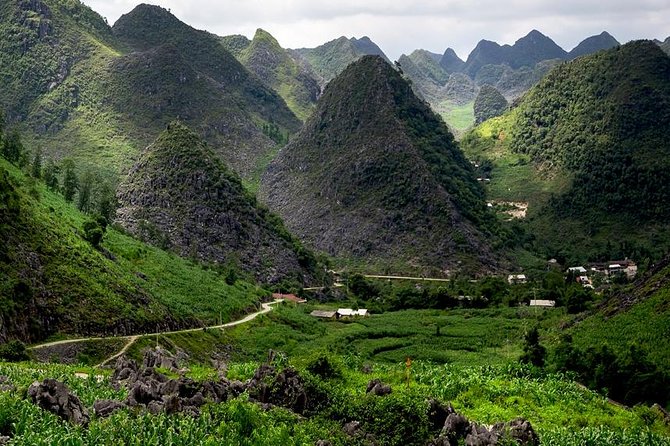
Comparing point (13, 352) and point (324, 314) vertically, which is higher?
point (13, 352)

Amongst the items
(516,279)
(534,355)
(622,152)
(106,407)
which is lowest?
(516,279)

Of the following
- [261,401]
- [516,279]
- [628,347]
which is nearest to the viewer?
[261,401]

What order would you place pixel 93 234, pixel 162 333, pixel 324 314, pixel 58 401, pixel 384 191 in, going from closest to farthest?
pixel 58 401 → pixel 162 333 → pixel 93 234 → pixel 324 314 → pixel 384 191

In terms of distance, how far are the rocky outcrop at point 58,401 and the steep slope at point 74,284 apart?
3104 centimetres

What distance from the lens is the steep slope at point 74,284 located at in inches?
2400

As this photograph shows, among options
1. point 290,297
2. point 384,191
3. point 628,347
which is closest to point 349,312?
point 290,297

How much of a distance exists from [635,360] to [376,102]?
5397 inches

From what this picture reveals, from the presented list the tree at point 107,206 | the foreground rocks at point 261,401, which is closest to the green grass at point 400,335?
the tree at point 107,206

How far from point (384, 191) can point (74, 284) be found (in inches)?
4258

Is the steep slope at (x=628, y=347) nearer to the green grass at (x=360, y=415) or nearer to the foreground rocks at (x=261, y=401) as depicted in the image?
the green grass at (x=360, y=415)

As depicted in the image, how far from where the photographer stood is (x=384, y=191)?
168 metres

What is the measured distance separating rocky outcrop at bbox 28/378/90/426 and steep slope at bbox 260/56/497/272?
396 ft

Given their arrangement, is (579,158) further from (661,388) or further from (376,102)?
(661,388)

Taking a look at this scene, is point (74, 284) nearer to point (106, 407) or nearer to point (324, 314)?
point (106, 407)
